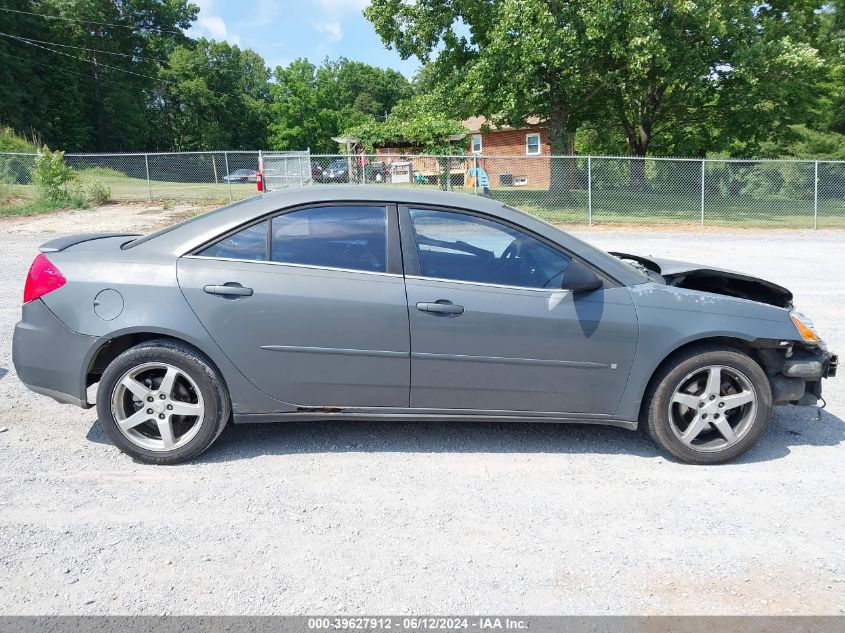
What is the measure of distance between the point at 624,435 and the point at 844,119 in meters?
36.9

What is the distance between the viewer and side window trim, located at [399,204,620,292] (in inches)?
155

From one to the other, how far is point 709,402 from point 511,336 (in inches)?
48.7

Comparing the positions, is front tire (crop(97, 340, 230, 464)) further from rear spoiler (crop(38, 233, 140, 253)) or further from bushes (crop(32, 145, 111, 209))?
bushes (crop(32, 145, 111, 209))

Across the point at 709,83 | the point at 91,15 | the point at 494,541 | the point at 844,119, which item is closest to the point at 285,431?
the point at 494,541

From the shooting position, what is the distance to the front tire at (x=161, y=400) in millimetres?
3838

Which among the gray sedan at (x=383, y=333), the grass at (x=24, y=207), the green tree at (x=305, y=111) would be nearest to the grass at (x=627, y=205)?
the grass at (x=24, y=207)

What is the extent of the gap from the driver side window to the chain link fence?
15.7 metres

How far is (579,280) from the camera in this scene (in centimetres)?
387

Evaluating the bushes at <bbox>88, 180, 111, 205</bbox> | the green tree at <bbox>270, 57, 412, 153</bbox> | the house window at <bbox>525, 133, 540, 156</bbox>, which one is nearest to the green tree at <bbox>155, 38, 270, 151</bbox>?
the green tree at <bbox>270, 57, 412, 153</bbox>

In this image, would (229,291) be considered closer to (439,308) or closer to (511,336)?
(439,308)

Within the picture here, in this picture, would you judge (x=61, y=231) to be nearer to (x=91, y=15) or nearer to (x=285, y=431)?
(x=285, y=431)

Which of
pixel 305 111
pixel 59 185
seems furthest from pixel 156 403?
pixel 305 111

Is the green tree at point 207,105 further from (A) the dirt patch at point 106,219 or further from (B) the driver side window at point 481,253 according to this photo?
(B) the driver side window at point 481,253

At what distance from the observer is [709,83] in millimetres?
25469
